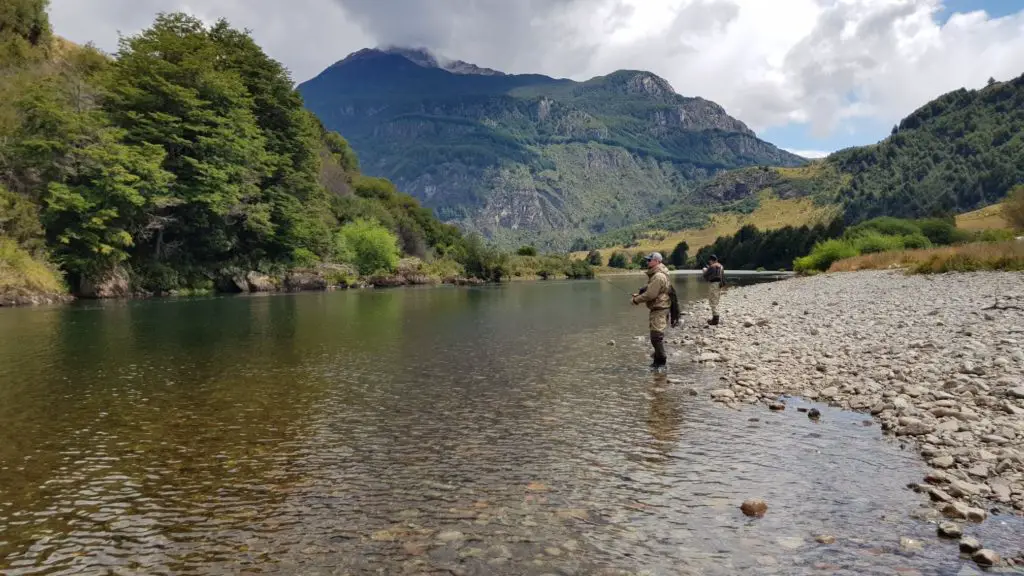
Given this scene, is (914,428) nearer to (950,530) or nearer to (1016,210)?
(950,530)

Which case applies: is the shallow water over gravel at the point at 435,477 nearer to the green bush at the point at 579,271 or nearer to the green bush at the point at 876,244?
the green bush at the point at 876,244

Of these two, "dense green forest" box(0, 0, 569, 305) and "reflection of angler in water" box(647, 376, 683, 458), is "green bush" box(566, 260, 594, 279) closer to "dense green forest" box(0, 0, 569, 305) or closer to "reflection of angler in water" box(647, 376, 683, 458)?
"dense green forest" box(0, 0, 569, 305)

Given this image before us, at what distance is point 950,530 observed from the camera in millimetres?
6301

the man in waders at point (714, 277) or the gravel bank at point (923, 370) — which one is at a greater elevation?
the man in waders at point (714, 277)

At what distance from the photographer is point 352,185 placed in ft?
415

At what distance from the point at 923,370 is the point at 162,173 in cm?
6547

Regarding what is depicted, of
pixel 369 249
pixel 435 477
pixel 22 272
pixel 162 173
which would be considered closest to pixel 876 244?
pixel 369 249

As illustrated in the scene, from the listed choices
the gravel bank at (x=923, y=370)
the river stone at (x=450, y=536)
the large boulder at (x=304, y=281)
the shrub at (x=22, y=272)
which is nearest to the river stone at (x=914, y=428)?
the gravel bank at (x=923, y=370)

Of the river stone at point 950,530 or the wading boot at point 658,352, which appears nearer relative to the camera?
the river stone at point 950,530

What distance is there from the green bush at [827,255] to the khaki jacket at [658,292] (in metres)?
60.9

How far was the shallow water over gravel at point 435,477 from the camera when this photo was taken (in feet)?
20.2

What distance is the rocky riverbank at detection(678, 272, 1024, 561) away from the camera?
26.2 ft

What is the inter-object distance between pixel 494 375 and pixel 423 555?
10.7m

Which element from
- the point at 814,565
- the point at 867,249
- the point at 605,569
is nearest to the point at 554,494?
the point at 605,569
